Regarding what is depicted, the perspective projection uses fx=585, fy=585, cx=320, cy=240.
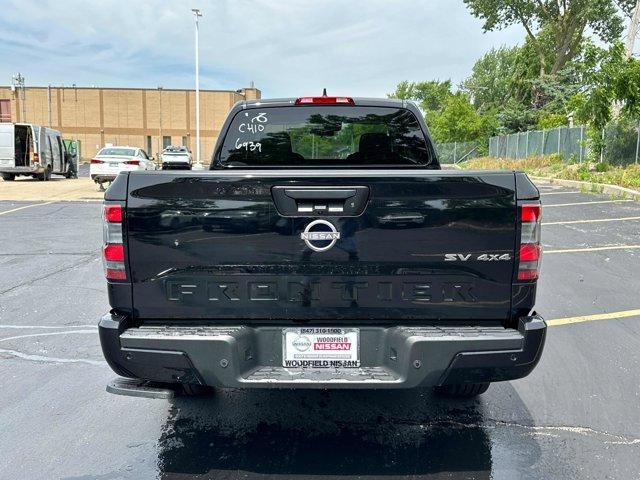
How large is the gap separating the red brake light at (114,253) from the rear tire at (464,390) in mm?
2255

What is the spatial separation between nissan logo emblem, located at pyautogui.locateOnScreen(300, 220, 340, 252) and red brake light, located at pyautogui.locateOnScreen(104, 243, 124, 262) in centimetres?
90

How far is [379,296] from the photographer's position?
2893 millimetres

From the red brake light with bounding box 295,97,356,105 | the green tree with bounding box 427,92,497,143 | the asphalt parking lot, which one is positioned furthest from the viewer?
the green tree with bounding box 427,92,497,143

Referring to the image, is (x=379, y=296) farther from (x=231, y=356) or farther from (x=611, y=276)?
(x=611, y=276)

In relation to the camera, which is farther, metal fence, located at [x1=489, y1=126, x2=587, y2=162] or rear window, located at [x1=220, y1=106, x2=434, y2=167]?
metal fence, located at [x1=489, y1=126, x2=587, y2=162]

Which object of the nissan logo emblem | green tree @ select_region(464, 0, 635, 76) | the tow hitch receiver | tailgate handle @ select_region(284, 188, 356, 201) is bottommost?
the tow hitch receiver

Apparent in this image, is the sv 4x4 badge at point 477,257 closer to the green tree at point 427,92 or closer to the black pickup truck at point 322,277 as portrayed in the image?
the black pickup truck at point 322,277

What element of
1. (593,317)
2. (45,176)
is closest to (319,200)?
(593,317)

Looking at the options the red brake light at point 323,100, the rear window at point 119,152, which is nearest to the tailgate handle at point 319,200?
the red brake light at point 323,100

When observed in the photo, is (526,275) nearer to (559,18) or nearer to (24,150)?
(24,150)

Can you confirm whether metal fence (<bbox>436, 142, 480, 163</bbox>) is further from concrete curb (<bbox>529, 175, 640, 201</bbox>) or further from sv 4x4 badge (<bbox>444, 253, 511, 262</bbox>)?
sv 4x4 badge (<bbox>444, 253, 511, 262</bbox>)

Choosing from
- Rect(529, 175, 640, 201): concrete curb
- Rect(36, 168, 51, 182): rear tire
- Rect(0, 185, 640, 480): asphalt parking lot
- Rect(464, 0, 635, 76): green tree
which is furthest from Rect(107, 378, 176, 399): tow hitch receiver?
Rect(464, 0, 635, 76): green tree

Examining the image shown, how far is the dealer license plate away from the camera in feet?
9.62

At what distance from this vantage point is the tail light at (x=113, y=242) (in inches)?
113
